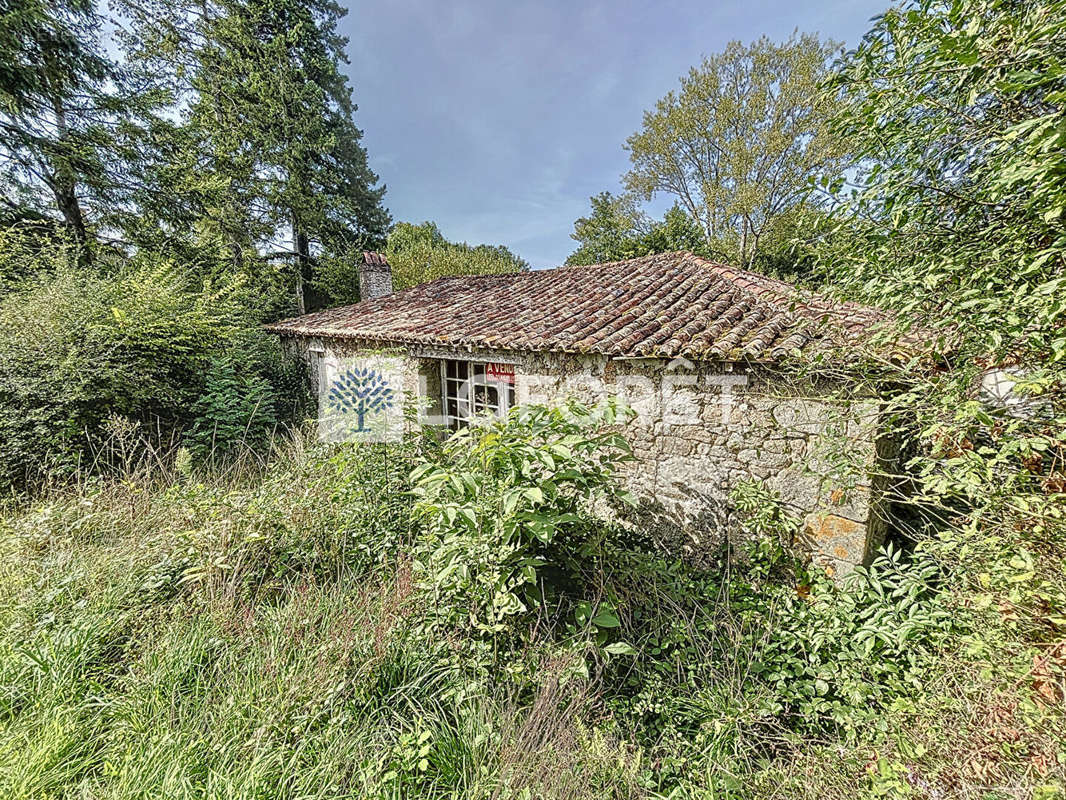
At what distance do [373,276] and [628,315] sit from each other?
30.6 ft

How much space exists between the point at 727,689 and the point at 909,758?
3.62ft

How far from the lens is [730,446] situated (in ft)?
14.7

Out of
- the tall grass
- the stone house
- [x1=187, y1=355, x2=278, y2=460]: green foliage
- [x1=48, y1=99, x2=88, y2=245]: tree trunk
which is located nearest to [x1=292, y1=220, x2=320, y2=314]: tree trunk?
[x1=48, y1=99, x2=88, y2=245]: tree trunk

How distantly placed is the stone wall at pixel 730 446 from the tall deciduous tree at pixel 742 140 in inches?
615

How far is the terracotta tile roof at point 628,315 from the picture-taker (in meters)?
4.02

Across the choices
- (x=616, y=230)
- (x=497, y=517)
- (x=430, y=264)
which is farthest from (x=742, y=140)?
(x=497, y=517)

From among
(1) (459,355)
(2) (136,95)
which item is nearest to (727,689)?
(1) (459,355)

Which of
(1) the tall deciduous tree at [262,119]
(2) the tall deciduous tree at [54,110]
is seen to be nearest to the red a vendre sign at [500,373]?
(1) the tall deciduous tree at [262,119]

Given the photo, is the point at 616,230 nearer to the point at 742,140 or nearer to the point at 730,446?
the point at 742,140

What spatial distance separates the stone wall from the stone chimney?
8.60 metres

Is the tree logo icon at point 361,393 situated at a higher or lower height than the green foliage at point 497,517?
higher

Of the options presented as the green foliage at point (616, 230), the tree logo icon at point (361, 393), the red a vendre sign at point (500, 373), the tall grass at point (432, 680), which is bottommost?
the tall grass at point (432, 680)

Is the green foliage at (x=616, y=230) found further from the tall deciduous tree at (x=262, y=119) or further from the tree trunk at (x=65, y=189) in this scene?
the tree trunk at (x=65, y=189)

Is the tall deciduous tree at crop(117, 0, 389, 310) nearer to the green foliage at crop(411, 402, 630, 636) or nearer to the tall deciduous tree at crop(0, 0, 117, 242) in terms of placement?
the tall deciduous tree at crop(0, 0, 117, 242)
